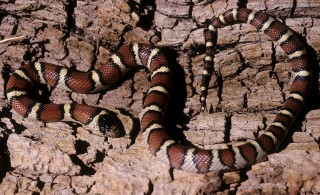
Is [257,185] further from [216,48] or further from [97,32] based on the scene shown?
[97,32]

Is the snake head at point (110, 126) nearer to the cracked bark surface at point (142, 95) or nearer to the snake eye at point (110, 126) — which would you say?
the snake eye at point (110, 126)

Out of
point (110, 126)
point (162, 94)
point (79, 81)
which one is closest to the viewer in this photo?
point (110, 126)

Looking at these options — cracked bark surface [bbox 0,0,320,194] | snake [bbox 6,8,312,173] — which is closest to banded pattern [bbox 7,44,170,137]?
snake [bbox 6,8,312,173]

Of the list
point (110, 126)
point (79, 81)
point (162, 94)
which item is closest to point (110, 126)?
point (110, 126)

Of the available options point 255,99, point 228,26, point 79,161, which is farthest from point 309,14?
point 79,161

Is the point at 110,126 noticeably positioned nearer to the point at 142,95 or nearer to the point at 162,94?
the point at 142,95

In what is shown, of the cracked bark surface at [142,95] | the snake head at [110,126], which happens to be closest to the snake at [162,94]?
the snake head at [110,126]
